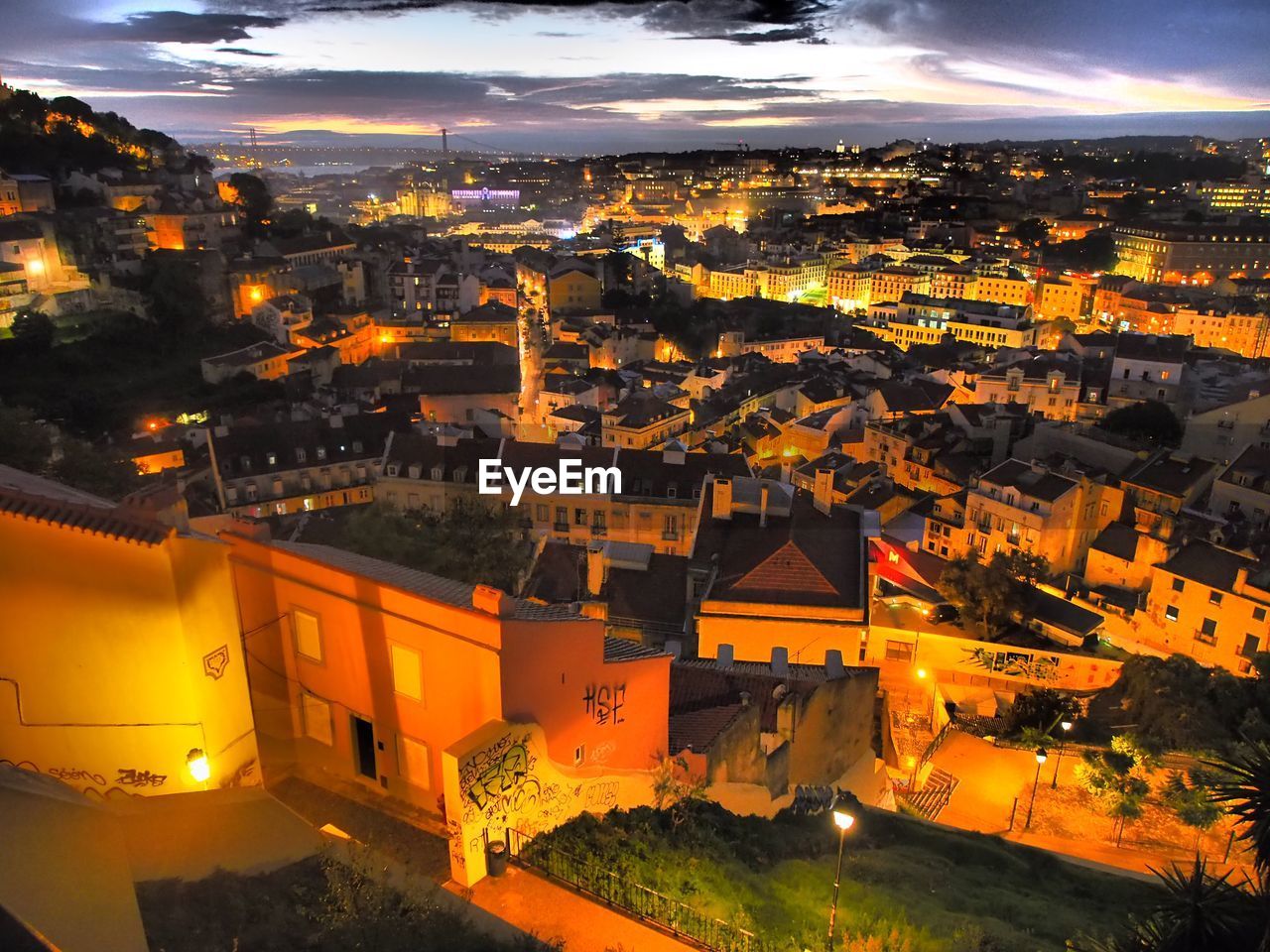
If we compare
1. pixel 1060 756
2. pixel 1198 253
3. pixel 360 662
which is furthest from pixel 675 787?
pixel 1198 253

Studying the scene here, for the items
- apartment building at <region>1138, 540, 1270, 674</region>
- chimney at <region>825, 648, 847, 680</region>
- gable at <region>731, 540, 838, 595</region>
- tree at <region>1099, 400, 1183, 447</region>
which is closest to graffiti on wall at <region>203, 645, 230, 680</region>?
chimney at <region>825, 648, 847, 680</region>

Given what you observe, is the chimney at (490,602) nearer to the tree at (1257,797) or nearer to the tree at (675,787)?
the tree at (675,787)

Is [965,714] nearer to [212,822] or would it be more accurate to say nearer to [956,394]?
[212,822]

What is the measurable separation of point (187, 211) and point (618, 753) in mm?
56495

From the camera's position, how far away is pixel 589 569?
59.3 feet

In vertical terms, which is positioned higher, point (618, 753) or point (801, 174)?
point (801, 174)

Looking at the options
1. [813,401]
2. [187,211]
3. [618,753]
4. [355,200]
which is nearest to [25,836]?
[618,753]

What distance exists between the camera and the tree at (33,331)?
3625 cm

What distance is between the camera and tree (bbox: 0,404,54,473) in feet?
56.5

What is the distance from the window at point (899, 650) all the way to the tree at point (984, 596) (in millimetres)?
2173

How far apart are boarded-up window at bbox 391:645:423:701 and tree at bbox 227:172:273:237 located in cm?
5929

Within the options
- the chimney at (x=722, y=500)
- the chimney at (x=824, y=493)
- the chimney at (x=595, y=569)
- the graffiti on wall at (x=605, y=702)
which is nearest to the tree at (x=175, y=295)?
the chimney at (x=595, y=569)

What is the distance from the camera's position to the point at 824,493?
21.6 meters

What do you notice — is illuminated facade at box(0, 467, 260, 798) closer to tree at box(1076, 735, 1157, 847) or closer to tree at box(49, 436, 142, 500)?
tree at box(49, 436, 142, 500)
